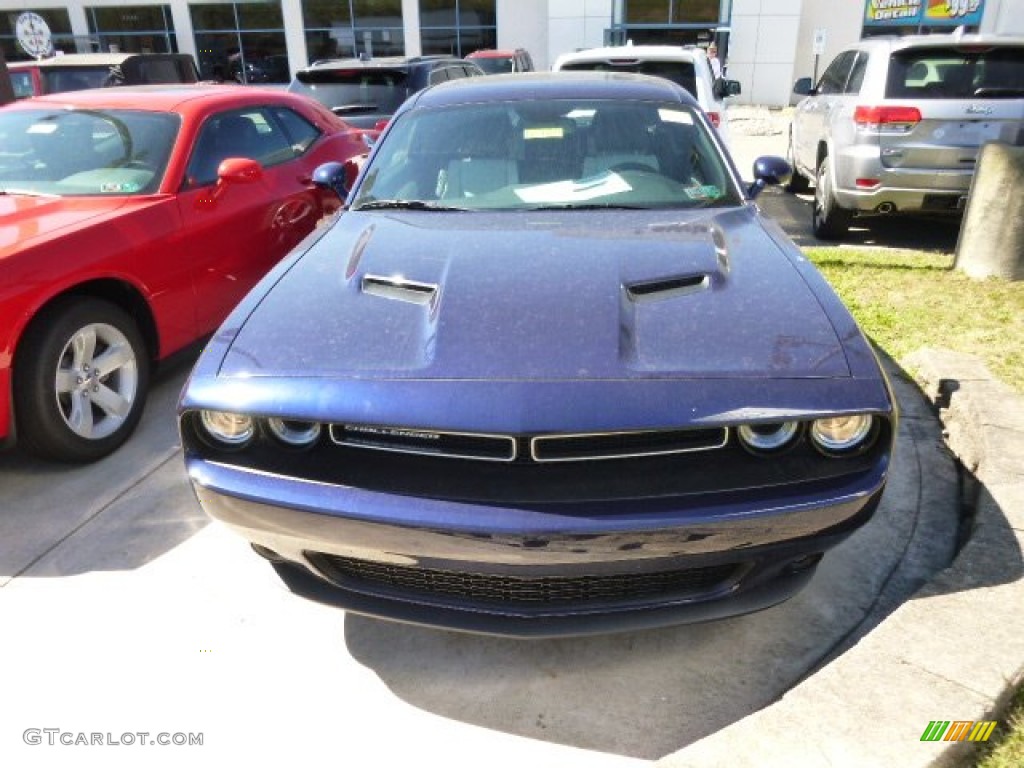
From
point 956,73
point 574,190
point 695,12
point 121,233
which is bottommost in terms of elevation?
point 121,233

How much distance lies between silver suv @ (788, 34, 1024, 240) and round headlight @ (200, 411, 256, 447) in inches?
222

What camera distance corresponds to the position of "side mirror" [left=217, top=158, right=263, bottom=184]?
4.16 m

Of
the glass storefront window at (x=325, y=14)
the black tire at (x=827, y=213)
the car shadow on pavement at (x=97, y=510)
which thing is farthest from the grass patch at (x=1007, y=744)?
the glass storefront window at (x=325, y=14)

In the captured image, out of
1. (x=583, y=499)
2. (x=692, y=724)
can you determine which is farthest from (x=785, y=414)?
(x=692, y=724)

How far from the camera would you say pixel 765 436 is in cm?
208

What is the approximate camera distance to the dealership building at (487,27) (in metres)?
19.3

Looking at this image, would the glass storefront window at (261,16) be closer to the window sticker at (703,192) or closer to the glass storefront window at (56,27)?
the glass storefront window at (56,27)

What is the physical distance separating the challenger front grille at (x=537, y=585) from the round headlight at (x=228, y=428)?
37 cm

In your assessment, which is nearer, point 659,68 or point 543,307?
point 543,307

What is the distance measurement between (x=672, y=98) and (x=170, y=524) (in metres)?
2.90

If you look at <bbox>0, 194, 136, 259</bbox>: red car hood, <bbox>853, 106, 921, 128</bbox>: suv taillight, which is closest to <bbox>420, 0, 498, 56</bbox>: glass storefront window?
<bbox>853, 106, 921, 128</bbox>: suv taillight

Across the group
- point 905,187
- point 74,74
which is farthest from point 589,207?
point 74,74

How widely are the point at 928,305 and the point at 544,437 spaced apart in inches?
173

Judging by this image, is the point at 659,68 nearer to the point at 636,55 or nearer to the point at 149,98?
the point at 636,55
